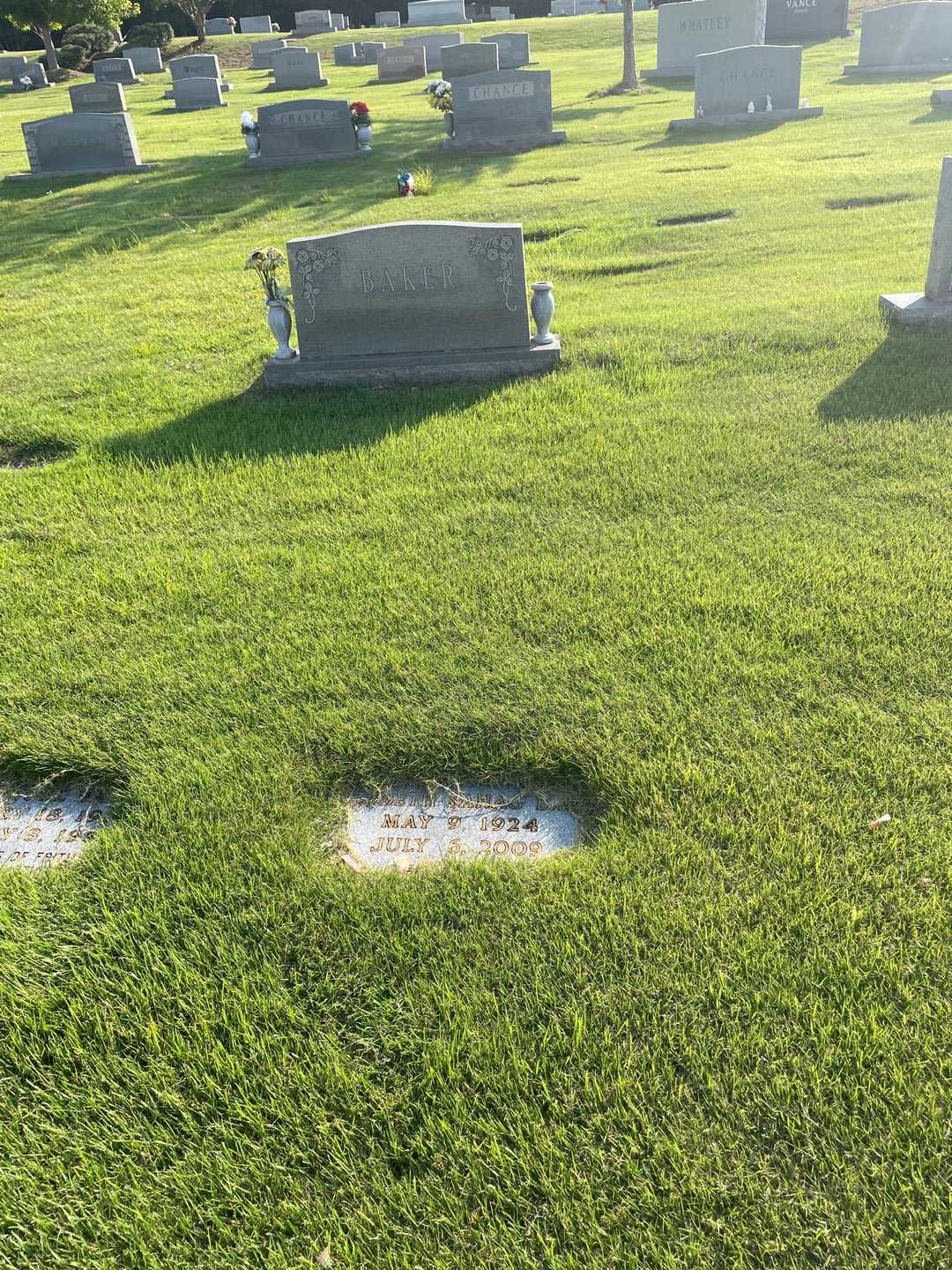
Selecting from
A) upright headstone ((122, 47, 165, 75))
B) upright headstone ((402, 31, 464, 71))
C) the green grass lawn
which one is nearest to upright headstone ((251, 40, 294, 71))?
upright headstone ((122, 47, 165, 75))

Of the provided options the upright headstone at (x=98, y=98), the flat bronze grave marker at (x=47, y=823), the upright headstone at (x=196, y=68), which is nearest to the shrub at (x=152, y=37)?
the upright headstone at (x=196, y=68)

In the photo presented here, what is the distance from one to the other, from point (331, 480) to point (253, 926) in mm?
3389

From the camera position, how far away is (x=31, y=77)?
118ft

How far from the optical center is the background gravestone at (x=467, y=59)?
2288 cm

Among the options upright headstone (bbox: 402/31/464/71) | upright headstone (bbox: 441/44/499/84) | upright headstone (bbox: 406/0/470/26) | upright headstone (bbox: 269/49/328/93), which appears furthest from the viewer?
upright headstone (bbox: 406/0/470/26)

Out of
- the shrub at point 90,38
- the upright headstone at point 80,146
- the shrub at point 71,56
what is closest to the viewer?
the upright headstone at point 80,146

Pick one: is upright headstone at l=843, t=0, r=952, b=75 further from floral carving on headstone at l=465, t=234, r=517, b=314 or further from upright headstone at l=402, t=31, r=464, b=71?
floral carving on headstone at l=465, t=234, r=517, b=314

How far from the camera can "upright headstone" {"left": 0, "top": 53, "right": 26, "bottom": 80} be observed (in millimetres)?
36312

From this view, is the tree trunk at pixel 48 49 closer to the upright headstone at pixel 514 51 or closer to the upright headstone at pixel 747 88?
the upright headstone at pixel 514 51

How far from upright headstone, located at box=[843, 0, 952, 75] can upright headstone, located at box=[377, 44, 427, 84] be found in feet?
47.6

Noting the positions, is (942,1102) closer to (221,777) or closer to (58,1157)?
(58,1157)

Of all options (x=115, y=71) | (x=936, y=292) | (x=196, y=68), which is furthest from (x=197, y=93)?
(x=936, y=292)

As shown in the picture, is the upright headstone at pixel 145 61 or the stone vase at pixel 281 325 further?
the upright headstone at pixel 145 61

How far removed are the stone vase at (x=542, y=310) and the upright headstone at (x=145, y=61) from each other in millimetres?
39495
